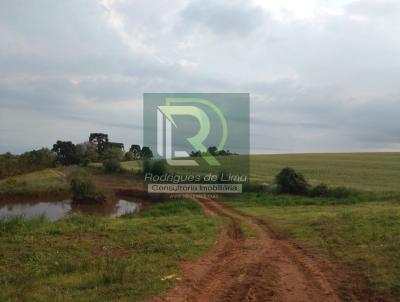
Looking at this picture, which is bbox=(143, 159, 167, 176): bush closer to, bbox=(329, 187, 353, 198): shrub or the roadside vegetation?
the roadside vegetation

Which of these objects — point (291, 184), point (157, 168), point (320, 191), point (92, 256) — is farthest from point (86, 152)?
point (92, 256)

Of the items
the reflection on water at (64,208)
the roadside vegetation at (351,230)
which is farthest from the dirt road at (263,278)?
the reflection on water at (64,208)

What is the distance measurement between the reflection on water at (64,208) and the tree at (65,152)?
131ft

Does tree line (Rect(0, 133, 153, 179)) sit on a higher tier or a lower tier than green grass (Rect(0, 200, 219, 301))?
higher

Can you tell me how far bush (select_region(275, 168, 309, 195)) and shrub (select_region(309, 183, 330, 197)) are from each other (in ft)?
1.69

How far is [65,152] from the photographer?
7794cm

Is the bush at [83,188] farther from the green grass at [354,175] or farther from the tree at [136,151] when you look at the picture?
Answer: the tree at [136,151]

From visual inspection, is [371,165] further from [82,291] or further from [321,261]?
[82,291]

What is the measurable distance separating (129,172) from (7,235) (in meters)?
34.4

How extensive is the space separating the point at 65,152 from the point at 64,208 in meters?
51.6

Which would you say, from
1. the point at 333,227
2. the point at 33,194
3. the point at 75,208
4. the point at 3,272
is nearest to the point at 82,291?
the point at 3,272

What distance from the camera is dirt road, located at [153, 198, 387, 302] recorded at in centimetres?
668

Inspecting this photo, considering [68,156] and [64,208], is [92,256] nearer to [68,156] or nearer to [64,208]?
[64,208]

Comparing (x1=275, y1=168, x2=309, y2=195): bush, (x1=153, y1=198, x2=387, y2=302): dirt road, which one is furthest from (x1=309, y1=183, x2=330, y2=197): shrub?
(x1=153, y1=198, x2=387, y2=302): dirt road
